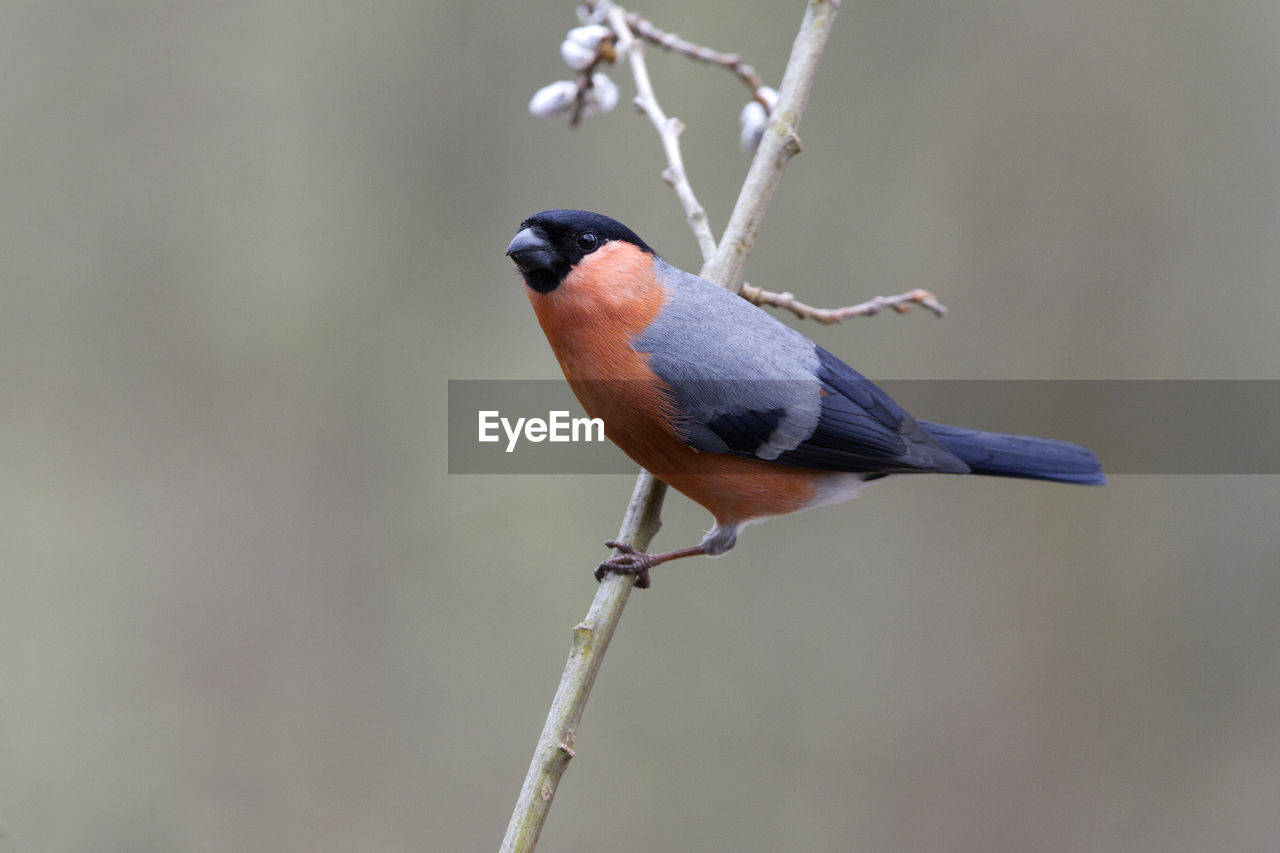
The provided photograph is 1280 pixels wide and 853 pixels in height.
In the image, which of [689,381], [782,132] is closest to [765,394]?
[689,381]

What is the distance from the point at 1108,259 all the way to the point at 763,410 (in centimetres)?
249

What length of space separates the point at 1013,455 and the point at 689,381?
3.49ft

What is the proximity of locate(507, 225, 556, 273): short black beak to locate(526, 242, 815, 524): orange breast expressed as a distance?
8cm

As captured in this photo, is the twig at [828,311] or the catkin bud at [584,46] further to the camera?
the catkin bud at [584,46]

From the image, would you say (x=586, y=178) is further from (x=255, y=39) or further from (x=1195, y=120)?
(x=1195, y=120)

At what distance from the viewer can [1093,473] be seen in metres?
3.28

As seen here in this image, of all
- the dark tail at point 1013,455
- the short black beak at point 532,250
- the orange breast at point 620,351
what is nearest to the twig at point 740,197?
the orange breast at point 620,351

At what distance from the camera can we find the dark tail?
321cm

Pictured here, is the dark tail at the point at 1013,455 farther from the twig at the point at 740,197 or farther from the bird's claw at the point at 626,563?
the bird's claw at the point at 626,563

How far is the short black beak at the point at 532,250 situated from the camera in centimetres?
266

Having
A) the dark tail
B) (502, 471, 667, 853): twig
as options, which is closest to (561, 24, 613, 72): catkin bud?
(502, 471, 667, 853): twig

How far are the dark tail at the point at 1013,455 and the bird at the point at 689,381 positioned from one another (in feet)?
0.54

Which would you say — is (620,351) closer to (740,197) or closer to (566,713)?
(740,197)

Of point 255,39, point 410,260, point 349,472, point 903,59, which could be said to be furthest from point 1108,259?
point 255,39
